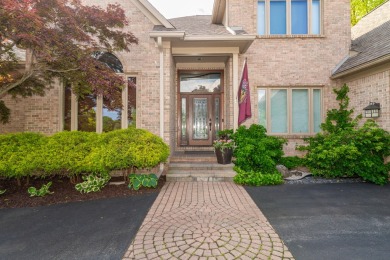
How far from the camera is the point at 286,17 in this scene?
7.47m

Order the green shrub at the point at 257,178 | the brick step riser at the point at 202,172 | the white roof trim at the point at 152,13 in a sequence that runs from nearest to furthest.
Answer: the green shrub at the point at 257,178 → the brick step riser at the point at 202,172 → the white roof trim at the point at 152,13

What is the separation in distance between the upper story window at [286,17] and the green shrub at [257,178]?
516cm

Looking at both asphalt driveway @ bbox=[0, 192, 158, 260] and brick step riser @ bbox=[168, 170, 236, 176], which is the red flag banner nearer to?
brick step riser @ bbox=[168, 170, 236, 176]

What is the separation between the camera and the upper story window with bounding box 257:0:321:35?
7484mm

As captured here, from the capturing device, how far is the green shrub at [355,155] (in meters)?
5.37

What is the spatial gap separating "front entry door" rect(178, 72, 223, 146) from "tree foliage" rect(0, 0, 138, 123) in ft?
12.6

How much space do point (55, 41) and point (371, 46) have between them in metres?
9.10

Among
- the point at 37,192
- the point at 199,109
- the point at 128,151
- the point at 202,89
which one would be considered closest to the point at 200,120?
the point at 199,109

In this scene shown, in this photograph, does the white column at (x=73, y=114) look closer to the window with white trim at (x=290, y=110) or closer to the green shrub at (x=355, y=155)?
the window with white trim at (x=290, y=110)

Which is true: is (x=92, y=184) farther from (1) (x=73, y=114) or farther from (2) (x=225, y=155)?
(2) (x=225, y=155)

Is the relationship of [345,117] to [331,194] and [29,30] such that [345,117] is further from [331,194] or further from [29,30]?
[29,30]

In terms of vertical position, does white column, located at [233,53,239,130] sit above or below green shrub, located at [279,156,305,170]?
above

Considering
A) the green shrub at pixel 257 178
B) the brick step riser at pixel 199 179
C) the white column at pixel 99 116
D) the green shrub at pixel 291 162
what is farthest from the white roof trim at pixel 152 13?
the green shrub at pixel 291 162

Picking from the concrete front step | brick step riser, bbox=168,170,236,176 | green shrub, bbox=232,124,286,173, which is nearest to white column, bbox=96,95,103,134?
the concrete front step
